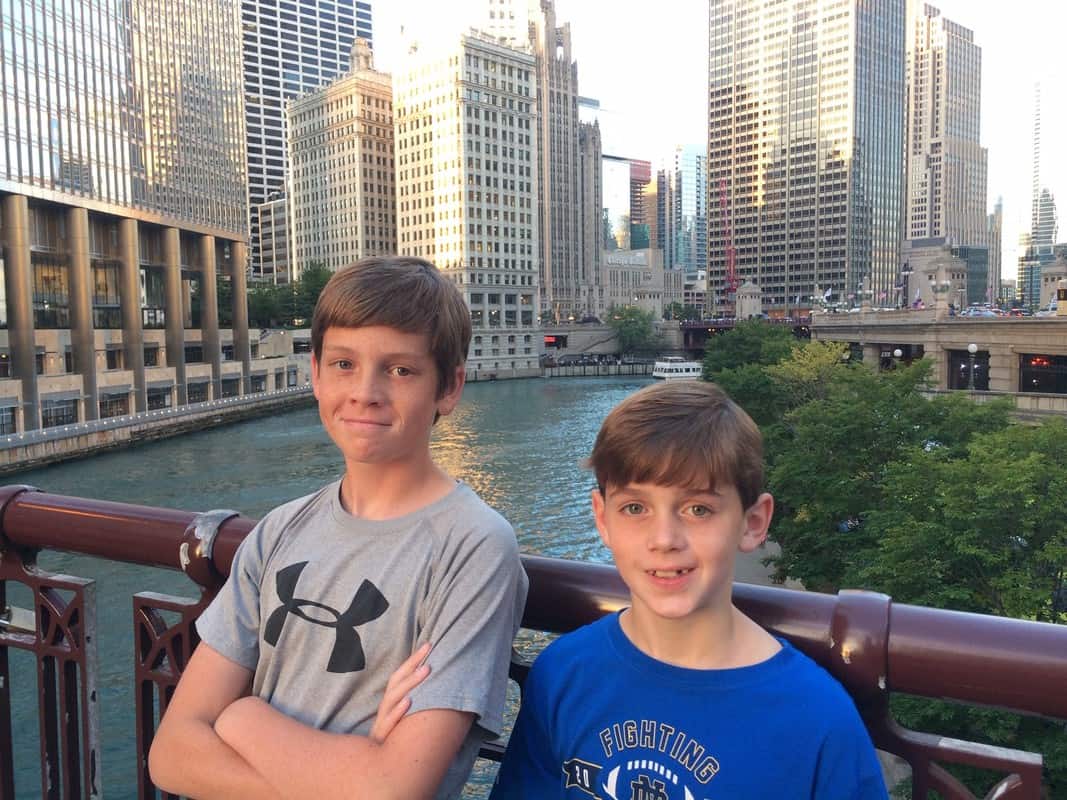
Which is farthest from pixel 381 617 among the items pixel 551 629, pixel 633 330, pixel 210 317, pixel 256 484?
pixel 633 330

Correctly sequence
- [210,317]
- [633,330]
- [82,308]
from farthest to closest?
[633,330]
[210,317]
[82,308]

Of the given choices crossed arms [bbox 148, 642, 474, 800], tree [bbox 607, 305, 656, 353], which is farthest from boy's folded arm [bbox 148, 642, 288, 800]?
tree [bbox 607, 305, 656, 353]

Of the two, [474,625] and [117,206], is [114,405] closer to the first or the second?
[117,206]

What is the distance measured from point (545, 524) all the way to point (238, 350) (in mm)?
56155

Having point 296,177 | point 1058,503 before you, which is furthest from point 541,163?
point 1058,503

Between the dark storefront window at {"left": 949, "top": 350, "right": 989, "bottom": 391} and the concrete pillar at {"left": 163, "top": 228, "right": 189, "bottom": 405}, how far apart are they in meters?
54.5

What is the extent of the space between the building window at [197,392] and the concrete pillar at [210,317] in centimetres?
89

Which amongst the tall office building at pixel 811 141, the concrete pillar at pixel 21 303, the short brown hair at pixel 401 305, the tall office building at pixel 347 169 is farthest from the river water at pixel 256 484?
the tall office building at pixel 811 141

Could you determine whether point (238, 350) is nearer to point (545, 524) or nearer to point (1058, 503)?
point (545, 524)

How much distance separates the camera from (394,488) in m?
2.67

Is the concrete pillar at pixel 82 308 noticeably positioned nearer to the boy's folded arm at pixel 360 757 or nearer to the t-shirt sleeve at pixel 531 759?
the boy's folded arm at pixel 360 757

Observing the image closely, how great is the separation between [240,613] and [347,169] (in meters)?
151

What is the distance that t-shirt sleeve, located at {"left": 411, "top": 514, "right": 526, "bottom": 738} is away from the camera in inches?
88.1

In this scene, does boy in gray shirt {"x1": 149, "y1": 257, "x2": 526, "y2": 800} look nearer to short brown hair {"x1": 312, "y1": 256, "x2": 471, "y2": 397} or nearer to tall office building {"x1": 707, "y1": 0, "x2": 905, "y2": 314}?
short brown hair {"x1": 312, "y1": 256, "x2": 471, "y2": 397}
